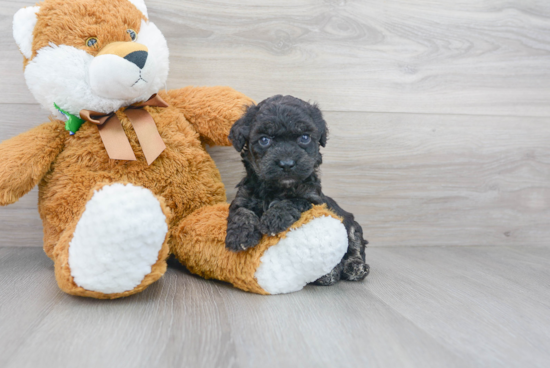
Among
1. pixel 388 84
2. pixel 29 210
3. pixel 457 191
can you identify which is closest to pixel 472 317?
pixel 457 191

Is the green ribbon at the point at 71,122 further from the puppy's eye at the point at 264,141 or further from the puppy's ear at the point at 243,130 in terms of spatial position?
the puppy's eye at the point at 264,141

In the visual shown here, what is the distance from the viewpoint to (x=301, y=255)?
116 cm

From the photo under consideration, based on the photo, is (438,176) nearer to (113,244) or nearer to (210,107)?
(210,107)

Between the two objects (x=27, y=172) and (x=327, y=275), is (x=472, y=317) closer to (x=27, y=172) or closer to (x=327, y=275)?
(x=327, y=275)

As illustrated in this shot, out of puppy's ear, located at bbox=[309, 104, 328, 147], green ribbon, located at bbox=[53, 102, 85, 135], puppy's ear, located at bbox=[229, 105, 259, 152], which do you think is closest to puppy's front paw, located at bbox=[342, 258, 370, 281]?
puppy's ear, located at bbox=[309, 104, 328, 147]

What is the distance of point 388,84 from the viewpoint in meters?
1.79

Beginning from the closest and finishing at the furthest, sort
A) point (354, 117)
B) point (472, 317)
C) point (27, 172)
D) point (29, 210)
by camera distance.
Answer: point (472, 317), point (27, 172), point (29, 210), point (354, 117)

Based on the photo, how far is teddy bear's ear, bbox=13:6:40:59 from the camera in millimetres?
1229

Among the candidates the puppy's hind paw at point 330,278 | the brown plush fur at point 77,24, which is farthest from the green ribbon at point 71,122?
the puppy's hind paw at point 330,278

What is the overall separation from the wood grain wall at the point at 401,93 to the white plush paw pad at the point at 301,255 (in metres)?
0.64

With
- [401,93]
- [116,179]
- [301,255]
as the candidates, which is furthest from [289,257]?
[401,93]

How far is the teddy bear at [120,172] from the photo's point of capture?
3.47 feet

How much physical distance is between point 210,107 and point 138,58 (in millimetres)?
318

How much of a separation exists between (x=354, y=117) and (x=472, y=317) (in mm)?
962
